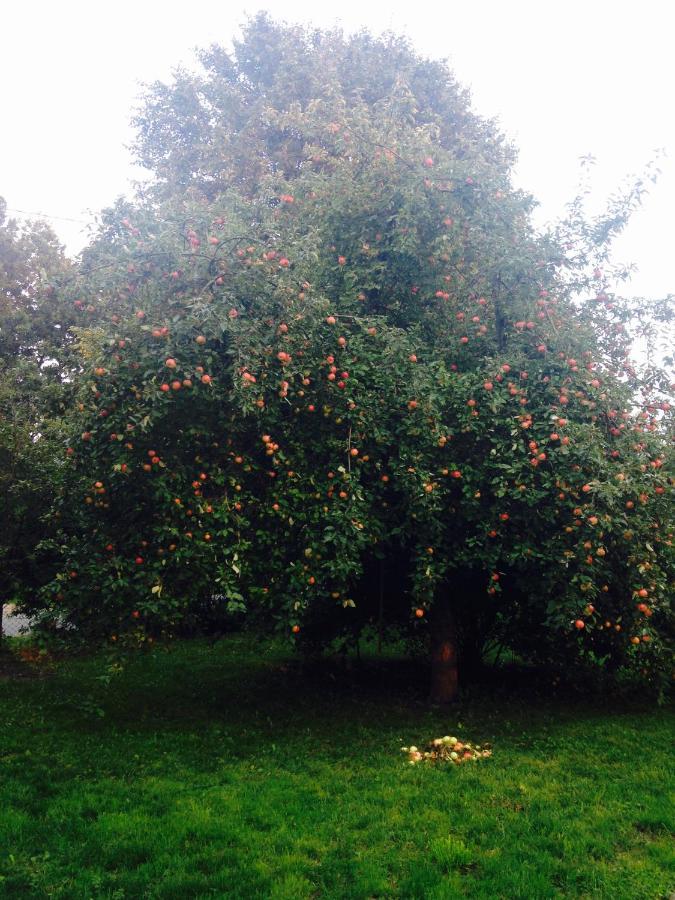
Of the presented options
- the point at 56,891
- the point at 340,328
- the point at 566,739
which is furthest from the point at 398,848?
the point at 340,328

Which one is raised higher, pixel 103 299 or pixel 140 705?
pixel 103 299

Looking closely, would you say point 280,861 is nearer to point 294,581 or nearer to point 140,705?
point 294,581

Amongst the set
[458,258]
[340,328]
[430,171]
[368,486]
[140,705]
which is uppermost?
[430,171]

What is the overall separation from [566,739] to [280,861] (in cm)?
363

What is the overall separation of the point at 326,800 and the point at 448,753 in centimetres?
139

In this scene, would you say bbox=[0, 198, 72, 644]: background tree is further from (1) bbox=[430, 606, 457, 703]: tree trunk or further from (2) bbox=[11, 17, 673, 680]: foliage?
(1) bbox=[430, 606, 457, 703]: tree trunk

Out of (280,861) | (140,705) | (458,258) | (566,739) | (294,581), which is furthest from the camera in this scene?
(140,705)

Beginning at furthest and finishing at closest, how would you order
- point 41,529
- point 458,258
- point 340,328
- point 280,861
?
point 41,529 < point 458,258 < point 340,328 < point 280,861

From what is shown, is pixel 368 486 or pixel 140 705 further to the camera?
pixel 140 705

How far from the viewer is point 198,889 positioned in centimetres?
357

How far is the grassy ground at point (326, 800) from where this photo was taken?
369 centimetres

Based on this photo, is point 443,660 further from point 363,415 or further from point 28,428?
point 28,428

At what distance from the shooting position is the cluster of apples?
575 cm

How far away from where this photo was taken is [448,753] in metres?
5.80
